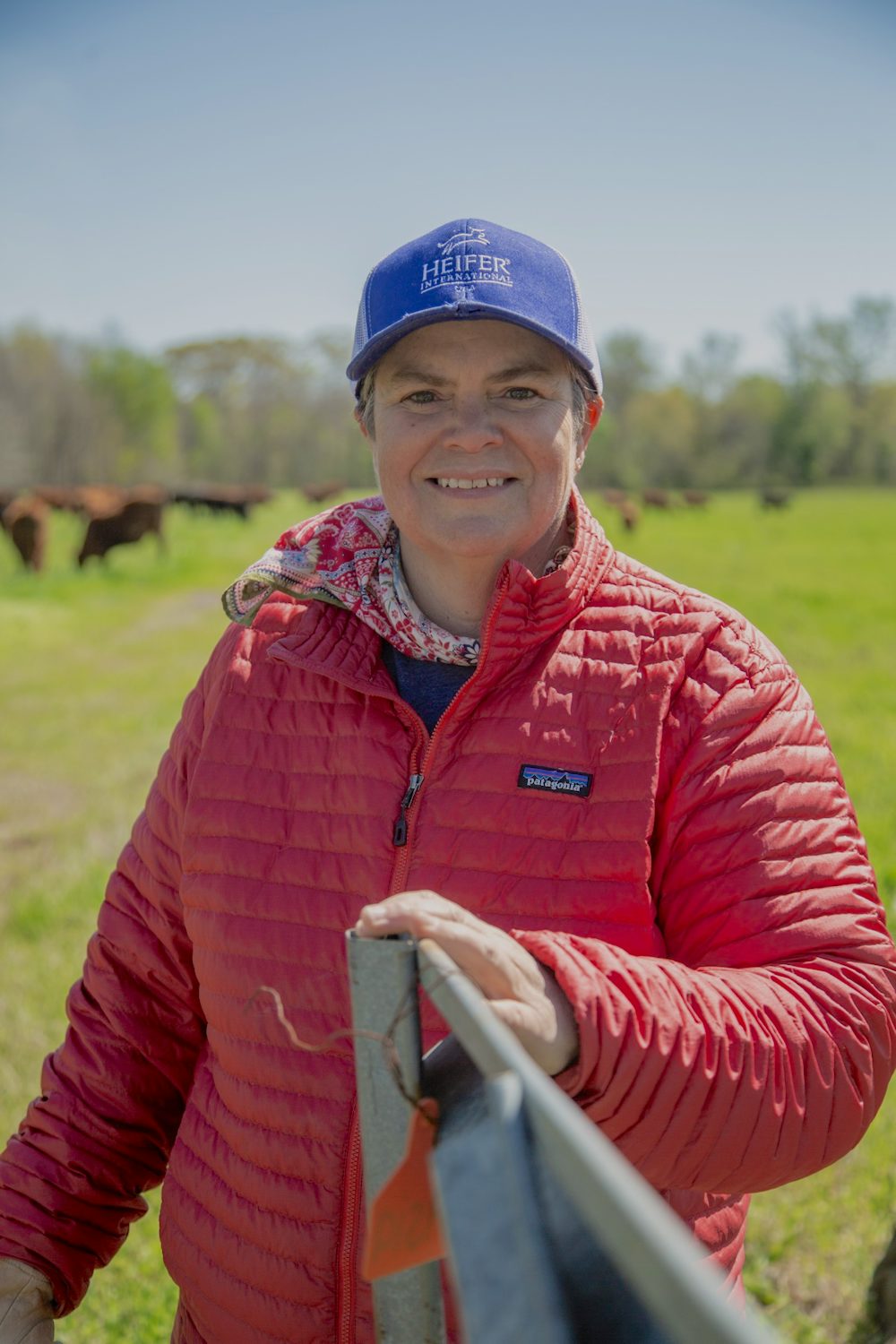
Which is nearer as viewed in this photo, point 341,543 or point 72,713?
point 341,543

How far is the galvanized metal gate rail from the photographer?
0.51 meters

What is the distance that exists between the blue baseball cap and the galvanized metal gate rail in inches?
42.8

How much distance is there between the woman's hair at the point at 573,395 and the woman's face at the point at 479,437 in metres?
0.02

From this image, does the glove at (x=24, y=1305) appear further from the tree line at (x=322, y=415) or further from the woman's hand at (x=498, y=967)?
the tree line at (x=322, y=415)

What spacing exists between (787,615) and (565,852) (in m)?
14.8

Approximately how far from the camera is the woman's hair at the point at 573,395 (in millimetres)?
1800

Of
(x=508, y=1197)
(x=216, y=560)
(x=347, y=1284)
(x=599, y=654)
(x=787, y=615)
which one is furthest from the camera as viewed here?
(x=216, y=560)

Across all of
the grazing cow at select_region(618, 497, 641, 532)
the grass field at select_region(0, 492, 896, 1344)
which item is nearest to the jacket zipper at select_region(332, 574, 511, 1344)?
the grass field at select_region(0, 492, 896, 1344)

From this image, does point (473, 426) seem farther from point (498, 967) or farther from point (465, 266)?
point (498, 967)

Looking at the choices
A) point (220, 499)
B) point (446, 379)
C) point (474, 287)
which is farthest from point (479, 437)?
point (220, 499)

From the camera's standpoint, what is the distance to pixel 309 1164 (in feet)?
5.22

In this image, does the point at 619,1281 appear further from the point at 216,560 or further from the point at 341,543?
the point at 216,560

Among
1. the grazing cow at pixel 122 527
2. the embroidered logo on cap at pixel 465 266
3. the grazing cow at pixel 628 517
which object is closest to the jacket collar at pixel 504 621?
the embroidered logo on cap at pixel 465 266

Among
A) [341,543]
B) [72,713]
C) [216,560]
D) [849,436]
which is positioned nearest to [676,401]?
[849,436]
